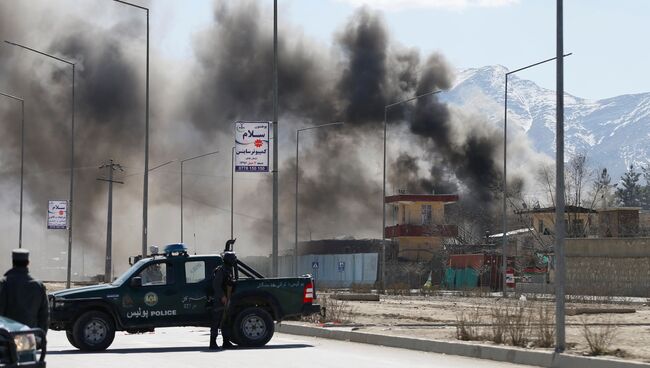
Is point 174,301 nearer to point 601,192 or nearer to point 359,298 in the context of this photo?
point 359,298

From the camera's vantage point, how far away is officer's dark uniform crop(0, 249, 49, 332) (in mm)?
12219

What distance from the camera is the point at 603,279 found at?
57688 mm

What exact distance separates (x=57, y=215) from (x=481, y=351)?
44.8 metres

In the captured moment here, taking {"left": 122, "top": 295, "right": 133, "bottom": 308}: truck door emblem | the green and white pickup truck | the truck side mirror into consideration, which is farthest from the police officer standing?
the green and white pickup truck

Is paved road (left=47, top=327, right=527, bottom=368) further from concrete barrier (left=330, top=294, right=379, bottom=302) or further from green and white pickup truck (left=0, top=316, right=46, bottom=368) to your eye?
concrete barrier (left=330, top=294, right=379, bottom=302)

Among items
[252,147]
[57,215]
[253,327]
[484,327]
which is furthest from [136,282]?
[57,215]

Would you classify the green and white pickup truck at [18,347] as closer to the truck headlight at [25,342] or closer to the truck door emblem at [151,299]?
the truck headlight at [25,342]

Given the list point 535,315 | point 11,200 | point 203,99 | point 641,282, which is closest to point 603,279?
point 641,282

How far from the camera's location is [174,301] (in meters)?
21.5

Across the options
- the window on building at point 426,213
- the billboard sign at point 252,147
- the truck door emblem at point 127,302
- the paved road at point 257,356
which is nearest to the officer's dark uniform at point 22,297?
the paved road at point 257,356

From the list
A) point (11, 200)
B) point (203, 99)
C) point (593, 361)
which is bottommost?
point (593, 361)

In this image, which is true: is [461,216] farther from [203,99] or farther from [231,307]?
[231,307]

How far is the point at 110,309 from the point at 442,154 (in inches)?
3000

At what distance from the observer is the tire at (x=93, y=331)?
2081 cm
